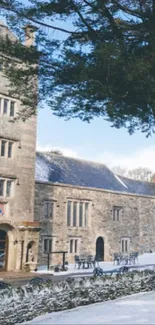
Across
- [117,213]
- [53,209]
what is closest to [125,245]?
[117,213]

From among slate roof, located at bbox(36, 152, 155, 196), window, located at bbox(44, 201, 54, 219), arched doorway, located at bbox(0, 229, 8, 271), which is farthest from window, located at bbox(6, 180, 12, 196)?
slate roof, located at bbox(36, 152, 155, 196)

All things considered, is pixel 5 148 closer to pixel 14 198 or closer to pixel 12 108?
pixel 12 108

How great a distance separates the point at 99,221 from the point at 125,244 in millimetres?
3523

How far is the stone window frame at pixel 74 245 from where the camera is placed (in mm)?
28234

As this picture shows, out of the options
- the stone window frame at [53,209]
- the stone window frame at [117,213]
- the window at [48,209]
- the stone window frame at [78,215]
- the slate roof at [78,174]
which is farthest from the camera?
the stone window frame at [117,213]

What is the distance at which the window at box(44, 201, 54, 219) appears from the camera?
2689 centimetres

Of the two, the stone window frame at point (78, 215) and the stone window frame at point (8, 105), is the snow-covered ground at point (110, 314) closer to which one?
the stone window frame at point (8, 105)

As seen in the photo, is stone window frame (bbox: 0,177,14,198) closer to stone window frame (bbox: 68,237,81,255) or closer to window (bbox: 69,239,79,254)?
stone window frame (bbox: 68,237,81,255)

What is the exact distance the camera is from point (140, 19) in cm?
1061

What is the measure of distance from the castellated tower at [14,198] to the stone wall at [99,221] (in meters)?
3.18

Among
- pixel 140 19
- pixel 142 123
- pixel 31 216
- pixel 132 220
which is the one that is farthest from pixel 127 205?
pixel 140 19

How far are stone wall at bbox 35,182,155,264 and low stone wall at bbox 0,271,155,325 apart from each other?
14.4 metres

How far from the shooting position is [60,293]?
9789mm

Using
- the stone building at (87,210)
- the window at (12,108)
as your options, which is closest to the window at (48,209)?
the stone building at (87,210)
